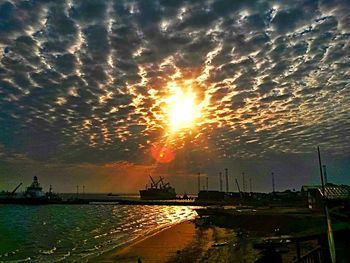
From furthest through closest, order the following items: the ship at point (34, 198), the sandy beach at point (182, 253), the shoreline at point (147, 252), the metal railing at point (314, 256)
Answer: the ship at point (34, 198)
the shoreline at point (147, 252)
the sandy beach at point (182, 253)
the metal railing at point (314, 256)

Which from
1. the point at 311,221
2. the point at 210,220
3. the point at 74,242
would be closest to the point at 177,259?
the point at 311,221

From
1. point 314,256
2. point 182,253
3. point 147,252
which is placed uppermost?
point 314,256

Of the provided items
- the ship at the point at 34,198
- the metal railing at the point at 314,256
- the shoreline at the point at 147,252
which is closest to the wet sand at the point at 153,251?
the shoreline at the point at 147,252

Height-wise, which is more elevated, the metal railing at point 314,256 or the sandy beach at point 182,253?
the metal railing at point 314,256

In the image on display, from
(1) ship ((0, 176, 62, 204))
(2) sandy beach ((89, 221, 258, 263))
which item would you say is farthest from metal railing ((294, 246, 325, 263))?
(1) ship ((0, 176, 62, 204))

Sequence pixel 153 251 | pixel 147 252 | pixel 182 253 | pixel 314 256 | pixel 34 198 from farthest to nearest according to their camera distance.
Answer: pixel 34 198
pixel 153 251
pixel 147 252
pixel 182 253
pixel 314 256

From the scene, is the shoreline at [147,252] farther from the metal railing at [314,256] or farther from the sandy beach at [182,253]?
the metal railing at [314,256]

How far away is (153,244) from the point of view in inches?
1852

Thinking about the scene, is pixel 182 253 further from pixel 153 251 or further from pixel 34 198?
pixel 34 198

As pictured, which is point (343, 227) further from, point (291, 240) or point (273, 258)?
point (273, 258)

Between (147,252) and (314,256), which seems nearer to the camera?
(314,256)

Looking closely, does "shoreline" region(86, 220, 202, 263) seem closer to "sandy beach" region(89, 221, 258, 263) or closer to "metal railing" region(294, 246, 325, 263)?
"sandy beach" region(89, 221, 258, 263)

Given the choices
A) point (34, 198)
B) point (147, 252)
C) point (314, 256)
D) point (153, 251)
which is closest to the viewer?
point (314, 256)

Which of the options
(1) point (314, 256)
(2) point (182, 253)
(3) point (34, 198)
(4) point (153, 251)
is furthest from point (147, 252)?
(3) point (34, 198)
